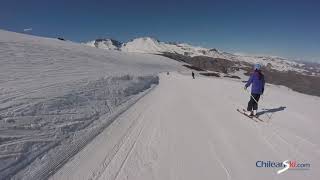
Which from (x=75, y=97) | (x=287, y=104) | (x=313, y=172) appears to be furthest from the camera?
(x=287, y=104)

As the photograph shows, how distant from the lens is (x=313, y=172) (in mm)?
5844

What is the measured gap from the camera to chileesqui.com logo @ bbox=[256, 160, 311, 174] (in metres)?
6.03

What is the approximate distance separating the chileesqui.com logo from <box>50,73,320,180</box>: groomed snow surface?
11cm

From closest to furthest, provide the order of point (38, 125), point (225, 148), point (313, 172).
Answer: point (313, 172)
point (225, 148)
point (38, 125)

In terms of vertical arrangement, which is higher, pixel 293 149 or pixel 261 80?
pixel 261 80

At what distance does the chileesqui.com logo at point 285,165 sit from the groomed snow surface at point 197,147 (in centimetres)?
11

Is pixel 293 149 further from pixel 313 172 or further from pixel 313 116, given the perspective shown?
pixel 313 116

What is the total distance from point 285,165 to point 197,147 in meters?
2.21

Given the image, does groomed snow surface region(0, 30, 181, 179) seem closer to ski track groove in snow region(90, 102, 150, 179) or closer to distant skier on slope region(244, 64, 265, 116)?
ski track groove in snow region(90, 102, 150, 179)

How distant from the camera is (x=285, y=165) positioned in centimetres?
613

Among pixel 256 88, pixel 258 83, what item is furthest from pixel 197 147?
pixel 258 83

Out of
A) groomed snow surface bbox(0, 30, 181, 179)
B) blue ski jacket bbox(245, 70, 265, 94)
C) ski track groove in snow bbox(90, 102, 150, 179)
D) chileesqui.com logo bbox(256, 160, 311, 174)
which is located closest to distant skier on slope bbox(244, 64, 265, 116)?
blue ski jacket bbox(245, 70, 265, 94)

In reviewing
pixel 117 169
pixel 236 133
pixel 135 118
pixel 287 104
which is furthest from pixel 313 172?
pixel 287 104

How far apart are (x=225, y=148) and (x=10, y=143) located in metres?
5.51
